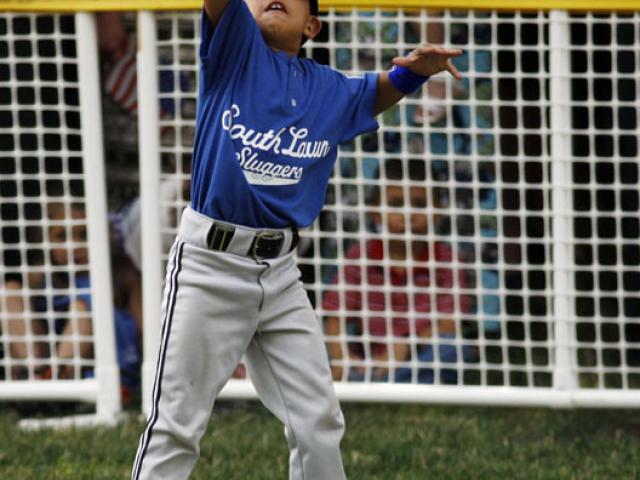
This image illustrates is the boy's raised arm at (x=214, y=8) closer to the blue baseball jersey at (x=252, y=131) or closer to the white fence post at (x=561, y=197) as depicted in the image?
the blue baseball jersey at (x=252, y=131)

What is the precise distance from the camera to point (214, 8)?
3.62 metres

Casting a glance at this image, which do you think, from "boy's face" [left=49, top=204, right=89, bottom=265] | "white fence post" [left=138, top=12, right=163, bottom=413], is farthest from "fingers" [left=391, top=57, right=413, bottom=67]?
"boy's face" [left=49, top=204, right=89, bottom=265]

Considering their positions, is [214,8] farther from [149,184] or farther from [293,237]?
[149,184]

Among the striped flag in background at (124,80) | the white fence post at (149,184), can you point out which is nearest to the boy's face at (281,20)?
the white fence post at (149,184)

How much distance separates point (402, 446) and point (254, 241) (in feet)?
5.10

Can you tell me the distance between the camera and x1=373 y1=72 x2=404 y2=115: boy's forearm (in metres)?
3.97

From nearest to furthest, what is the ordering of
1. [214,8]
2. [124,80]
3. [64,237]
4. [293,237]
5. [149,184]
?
[214,8]
[293,237]
[149,184]
[64,237]
[124,80]

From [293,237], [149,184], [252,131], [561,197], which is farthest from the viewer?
[149,184]

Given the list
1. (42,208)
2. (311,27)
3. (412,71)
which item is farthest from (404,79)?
(42,208)

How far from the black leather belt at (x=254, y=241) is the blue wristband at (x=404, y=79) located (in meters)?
0.55

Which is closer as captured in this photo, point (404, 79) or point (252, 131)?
point (252, 131)

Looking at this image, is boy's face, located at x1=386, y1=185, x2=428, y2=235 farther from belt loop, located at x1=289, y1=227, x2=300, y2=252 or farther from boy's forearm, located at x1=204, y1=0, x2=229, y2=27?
boy's forearm, located at x1=204, y1=0, x2=229, y2=27

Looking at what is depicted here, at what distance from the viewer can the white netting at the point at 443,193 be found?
518 centimetres

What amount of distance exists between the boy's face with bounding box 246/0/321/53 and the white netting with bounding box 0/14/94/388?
1.77 meters
